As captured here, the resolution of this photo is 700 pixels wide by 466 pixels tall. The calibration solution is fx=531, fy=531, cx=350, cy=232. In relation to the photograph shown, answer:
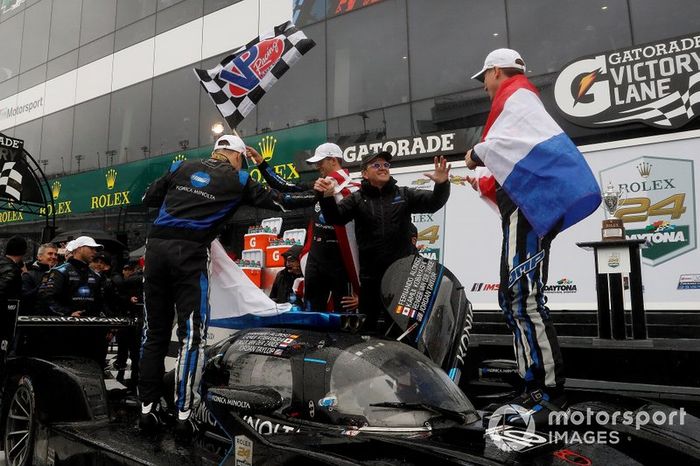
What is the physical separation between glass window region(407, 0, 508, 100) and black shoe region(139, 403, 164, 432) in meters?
8.49

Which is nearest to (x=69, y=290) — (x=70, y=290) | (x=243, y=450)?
(x=70, y=290)

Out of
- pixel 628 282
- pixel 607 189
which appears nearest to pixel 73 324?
pixel 628 282

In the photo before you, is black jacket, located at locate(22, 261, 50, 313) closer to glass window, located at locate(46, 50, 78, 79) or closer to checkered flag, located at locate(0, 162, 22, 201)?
checkered flag, located at locate(0, 162, 22, 201)

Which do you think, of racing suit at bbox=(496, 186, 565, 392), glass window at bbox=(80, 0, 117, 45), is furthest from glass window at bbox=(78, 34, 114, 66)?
racing suit at bbox=(496, 186, 565, 392)

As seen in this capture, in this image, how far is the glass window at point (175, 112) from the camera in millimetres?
13859

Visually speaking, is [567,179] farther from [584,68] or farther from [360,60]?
[360,60]

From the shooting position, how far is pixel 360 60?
11367 mm

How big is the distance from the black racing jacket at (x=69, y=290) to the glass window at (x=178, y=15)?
1016cm

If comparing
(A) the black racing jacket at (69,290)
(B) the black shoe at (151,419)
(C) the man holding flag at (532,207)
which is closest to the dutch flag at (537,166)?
(C) the man holding flag at (532,207)

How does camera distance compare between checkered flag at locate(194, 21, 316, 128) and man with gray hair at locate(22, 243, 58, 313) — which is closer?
checkered flag at locate(194, 21, 316, 128)

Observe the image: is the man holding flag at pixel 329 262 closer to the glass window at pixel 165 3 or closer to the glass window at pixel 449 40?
the glass window at pixel 449 40

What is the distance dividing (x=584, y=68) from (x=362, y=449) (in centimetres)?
807

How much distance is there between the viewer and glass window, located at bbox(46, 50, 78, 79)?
17.7m

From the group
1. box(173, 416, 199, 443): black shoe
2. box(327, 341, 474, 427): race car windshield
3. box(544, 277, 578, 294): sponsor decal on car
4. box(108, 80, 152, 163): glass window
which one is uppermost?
box(108, 80, 152, 163): glass window
